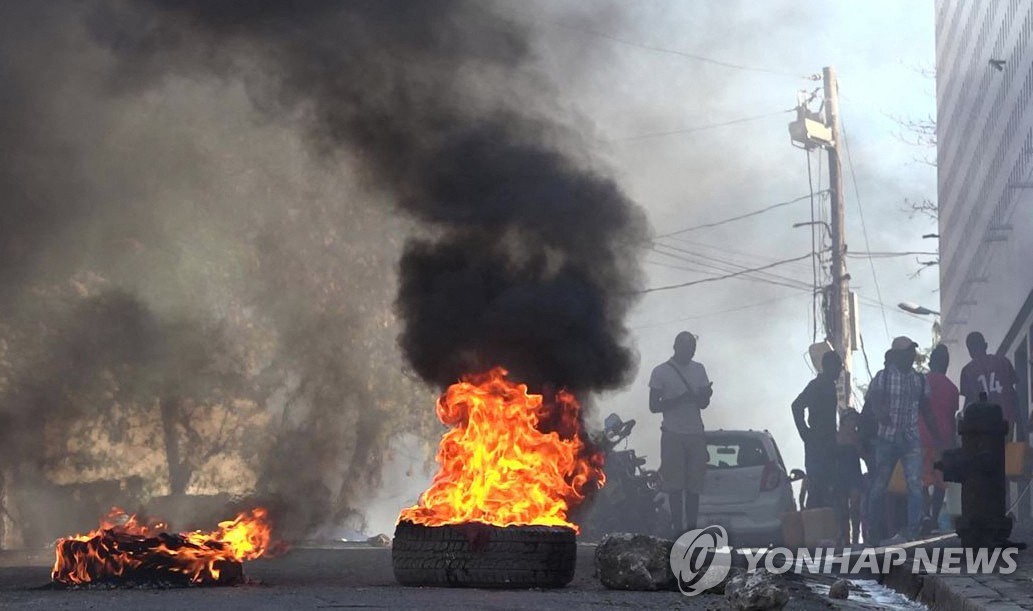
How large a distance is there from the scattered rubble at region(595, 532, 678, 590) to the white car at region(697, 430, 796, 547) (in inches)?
319

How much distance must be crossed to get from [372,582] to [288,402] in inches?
614

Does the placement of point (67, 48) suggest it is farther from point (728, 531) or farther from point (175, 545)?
point (728, 531)

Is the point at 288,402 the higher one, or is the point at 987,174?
the point at 987,174

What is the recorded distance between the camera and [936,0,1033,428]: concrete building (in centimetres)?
2592

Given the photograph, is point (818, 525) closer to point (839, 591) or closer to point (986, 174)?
point (839, 591)

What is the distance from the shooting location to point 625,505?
61.0ft

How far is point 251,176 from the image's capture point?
890 inches

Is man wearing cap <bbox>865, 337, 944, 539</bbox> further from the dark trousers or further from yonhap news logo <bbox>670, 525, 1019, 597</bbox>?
yonhap news logo <bbox>670, 525, 1019, 597</bbox>

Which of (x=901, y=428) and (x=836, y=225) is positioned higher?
(x=836, y=225)

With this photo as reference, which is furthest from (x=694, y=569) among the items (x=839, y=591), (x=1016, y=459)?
(x=1016, y=459)

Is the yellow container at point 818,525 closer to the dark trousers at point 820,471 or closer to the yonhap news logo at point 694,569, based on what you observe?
the dark trousers at point 820,471

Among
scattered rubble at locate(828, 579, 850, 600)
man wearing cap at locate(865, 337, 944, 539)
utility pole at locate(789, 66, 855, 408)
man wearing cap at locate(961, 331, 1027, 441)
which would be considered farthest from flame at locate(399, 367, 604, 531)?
utility pole at locate(789, 66, 855, 408)

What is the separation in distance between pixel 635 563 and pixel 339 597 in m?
1.85

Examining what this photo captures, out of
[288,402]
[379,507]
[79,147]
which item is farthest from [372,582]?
[379,507]
